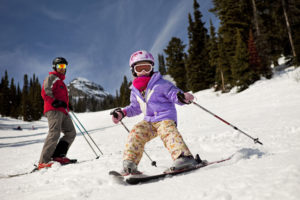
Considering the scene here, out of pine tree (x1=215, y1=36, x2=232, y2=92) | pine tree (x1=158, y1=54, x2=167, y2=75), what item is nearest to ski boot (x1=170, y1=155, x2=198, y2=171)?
pine tree (x1=215, y1=36, x2=232, y2=92)

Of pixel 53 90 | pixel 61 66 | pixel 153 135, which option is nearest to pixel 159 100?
pixel 153 135

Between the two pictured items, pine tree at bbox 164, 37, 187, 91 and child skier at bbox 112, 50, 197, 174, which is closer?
child skier at bbox 112, 50, 197, 174

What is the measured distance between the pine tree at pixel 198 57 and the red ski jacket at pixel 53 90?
2623 cm

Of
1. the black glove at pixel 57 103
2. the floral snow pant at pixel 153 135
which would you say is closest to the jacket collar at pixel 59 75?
the black glove at pixel 57 103

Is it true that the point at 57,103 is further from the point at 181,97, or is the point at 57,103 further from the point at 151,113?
the point at 181,97

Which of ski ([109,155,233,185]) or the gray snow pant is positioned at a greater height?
the gray snow pant

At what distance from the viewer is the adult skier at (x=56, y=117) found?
3.76 meters

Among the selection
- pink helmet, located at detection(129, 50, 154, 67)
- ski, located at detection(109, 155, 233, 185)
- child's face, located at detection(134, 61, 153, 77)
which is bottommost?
ski, located at detection(109, 155, 233, 185)

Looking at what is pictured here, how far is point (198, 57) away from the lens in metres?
30.3

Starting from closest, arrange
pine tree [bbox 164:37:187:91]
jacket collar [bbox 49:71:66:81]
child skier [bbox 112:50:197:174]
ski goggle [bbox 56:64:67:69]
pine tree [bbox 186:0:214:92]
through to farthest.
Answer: child skier [bbox 112:50:197:174] → jacket collar [bbox 49:71:66:81] → ski goggle [bbox 56:64:67:69] → pine tree [bbox 186:0:214:92] → pine tree [bbox 164:37:187:91]

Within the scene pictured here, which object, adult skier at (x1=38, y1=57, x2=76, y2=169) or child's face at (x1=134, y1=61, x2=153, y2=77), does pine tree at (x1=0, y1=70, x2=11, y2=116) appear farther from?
child's face at (x1=134, y1=61, x2=153, y2=77)

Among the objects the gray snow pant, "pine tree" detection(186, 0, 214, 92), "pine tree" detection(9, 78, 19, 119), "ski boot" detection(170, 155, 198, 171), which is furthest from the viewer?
"pine tree" detection(9, 78, 19, 119)

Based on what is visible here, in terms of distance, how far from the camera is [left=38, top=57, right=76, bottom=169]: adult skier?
376 cm

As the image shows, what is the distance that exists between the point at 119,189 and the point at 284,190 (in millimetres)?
1331
